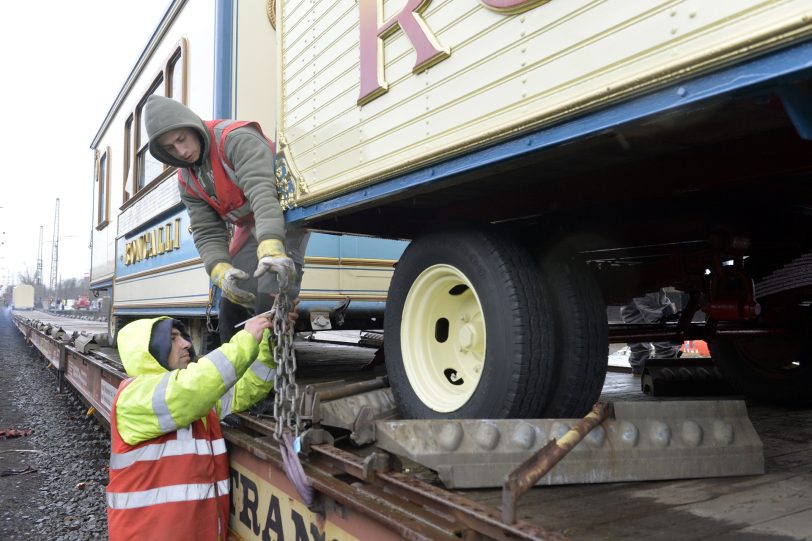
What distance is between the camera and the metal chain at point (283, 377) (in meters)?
2.24

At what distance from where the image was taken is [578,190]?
2529mm

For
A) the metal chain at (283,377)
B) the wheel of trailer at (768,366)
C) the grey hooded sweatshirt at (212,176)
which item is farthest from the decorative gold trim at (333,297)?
the wheel of trailer at (768,366)

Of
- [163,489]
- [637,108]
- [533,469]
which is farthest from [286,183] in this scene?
[533,469]

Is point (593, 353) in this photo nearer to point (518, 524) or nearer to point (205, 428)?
point (518, 524)

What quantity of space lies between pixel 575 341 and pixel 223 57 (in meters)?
3.50

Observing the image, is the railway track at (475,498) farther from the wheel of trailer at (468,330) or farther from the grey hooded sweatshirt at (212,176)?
the grey hooded sweatshirt at (212,176)

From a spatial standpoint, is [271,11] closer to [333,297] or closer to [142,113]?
[333,297]

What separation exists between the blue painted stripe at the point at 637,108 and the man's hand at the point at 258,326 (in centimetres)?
68

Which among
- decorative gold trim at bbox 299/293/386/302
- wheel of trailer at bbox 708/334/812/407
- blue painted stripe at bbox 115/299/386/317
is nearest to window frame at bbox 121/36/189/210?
blue painted stripe at bbox 115/299/386/317

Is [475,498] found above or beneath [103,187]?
beneath

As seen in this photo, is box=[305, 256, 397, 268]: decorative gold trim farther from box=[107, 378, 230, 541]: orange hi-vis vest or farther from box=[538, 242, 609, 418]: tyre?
box=[538, 242, 609, 418]: tyre

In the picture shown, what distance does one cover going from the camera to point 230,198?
3109 millimetres

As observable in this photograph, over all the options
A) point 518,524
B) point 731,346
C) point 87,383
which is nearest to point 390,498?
point 518,524

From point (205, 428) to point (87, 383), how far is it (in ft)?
13.0
